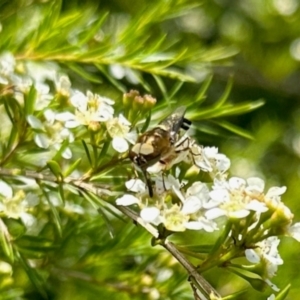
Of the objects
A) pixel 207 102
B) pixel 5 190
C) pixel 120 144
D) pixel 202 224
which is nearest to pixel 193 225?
pixel 202 224

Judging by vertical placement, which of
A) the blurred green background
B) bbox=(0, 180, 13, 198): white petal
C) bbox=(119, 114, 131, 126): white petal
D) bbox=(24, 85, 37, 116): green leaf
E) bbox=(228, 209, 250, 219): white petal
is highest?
bbox=(24, 85, 37, 116): green leaf

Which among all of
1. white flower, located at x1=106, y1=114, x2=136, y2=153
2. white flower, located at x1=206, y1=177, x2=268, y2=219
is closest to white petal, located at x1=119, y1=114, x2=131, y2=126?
white flower, located at x1=106, y1=114, x2=136, y2=153

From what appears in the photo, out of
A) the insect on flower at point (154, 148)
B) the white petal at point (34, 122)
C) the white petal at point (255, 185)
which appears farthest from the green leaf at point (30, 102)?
the white petal at point (255, 185)

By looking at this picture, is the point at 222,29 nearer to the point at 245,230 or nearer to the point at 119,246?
the point at 119,246

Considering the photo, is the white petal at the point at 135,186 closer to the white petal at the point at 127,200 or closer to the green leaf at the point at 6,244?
the white petal at the point at 127,200

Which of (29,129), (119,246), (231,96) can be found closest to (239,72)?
(231,96)

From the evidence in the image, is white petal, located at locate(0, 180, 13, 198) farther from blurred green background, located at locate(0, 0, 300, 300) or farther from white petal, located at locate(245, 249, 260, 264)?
white petal, located at locate(245, 249, 260, 264)
